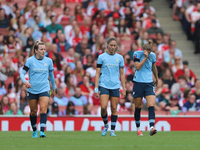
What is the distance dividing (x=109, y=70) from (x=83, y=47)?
26.7ft

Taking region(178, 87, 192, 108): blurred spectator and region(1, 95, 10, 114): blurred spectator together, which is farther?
region(178, 87, 192, 108): blurred spectator

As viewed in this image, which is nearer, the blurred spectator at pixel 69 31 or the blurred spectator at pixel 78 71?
the blurred spectator at pixel 78 71

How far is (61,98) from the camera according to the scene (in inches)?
619

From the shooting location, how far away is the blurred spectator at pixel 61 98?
51.2 feet

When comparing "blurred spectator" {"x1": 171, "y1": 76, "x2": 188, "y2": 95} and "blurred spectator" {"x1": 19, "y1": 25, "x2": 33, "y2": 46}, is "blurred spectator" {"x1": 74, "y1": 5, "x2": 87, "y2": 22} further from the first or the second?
"blurred spectator" {"x1": 171, "y1": 76, "x2": 188, "y2": 95}

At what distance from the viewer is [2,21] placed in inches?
797

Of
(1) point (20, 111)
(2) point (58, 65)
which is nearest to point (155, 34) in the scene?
(2) point (58, 65)

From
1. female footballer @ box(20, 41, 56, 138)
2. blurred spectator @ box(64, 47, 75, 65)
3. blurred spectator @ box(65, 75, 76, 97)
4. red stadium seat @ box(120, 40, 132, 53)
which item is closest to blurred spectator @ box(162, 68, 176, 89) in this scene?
red stadium seat @ box(120, 40, 132, 53)

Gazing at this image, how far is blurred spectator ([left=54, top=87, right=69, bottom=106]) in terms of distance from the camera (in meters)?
15.6

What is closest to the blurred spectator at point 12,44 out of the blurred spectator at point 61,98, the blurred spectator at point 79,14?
the blurred spectator at point 79,14

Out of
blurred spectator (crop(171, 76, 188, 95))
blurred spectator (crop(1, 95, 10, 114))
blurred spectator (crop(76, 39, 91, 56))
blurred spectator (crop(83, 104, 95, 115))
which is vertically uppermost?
blurred spectator (crop(76, 39, 91, 56))

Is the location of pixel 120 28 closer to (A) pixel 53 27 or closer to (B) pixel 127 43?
(B) pixel 127 43

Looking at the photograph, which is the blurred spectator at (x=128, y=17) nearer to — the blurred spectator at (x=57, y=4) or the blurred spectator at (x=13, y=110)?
the blurred spectator at (x=57, y=4)

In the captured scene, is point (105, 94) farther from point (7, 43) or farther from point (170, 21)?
point (170, 21)
